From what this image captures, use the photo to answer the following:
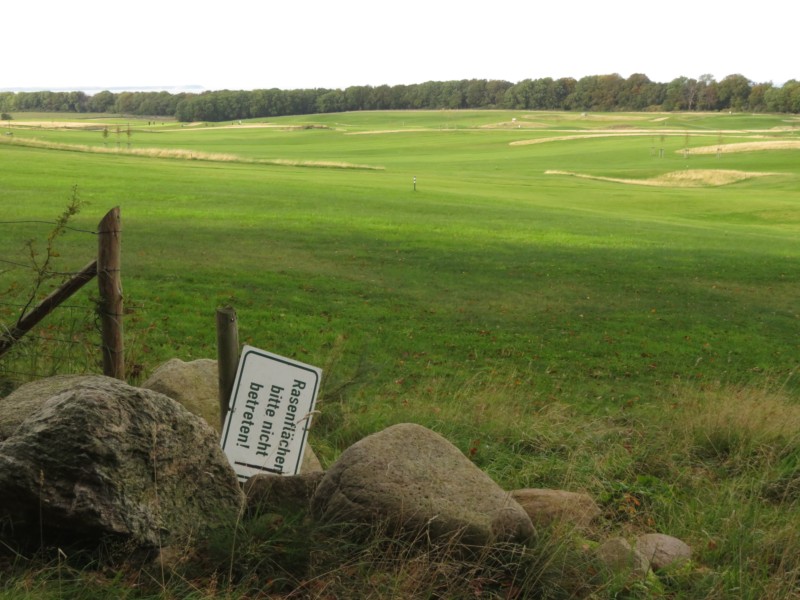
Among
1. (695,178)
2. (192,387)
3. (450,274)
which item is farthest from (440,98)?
(192,387)

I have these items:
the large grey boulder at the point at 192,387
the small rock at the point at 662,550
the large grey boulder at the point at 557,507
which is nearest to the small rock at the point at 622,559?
the small rock at the point at 662,550

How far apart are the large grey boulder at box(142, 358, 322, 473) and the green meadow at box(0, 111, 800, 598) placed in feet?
2.86

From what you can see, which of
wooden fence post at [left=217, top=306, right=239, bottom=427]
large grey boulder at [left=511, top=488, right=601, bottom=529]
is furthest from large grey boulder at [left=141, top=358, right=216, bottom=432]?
large grey boulder at [left=511, top=488, right=601, bottom=529]

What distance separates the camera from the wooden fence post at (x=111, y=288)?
5.88 metres

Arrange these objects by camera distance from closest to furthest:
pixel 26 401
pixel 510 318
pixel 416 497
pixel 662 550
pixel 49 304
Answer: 1. pixel 416 497
2. pixel 662 550
3. pixel 26 401
4. pixel 49 304
5. pixel 510 318

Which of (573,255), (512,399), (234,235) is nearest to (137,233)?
(234,235)

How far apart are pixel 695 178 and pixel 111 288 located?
58162 mm

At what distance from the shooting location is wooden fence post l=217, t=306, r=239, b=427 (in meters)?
5.41

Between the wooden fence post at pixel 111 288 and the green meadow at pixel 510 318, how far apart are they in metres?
1.01

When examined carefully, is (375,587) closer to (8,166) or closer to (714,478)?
(714,478)

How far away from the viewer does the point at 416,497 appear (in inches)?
181

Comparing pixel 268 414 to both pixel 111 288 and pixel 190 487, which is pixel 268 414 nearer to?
pixel 190 487

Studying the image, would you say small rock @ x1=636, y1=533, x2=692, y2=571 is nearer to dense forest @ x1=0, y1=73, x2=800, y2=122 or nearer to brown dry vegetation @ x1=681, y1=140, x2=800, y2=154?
brown dry vegetation @ x1=681, y1=140, x2=800, y2=154

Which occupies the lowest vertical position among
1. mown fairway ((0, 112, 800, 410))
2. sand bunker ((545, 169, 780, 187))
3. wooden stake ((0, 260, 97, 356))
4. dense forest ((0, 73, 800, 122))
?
sand bunker ((545, 169, 780, 187))
